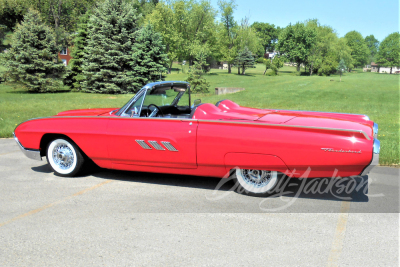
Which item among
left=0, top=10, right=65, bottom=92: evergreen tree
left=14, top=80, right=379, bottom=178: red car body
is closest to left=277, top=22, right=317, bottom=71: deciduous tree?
left=0, top=10, right=65, bottom=92: evergreen tree

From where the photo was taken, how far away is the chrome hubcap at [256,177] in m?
4.54

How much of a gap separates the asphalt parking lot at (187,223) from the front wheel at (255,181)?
4.1 inches

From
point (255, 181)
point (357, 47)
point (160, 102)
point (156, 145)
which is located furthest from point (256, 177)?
point (357, 47)

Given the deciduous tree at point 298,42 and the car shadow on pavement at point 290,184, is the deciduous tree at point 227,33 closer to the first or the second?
the deciduous tree at point 298,42

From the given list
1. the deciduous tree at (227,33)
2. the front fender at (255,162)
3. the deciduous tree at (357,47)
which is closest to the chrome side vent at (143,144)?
the front fender at (255,162)

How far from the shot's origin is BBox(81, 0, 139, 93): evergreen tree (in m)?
26.0

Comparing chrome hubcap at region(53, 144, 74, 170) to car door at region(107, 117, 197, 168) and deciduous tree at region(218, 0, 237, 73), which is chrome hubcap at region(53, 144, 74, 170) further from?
deciduous tree at region(218, 0, 237, 73)

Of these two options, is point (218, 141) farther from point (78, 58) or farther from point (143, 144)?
point (78, 58)

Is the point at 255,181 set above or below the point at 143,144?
below

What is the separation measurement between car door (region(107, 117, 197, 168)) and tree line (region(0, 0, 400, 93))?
2084 centimetres

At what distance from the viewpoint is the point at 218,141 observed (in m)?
4.46

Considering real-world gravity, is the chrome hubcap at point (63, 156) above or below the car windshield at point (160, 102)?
below

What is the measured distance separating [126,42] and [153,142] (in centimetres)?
2303

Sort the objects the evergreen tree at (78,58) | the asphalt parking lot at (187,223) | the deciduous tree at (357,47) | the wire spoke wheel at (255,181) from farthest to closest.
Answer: the deciduous tree at (357,47) → the evergreen tree at (78,58) → the wire spoke wheel at (255,181) → the asphalt parking lot at (187,223)
